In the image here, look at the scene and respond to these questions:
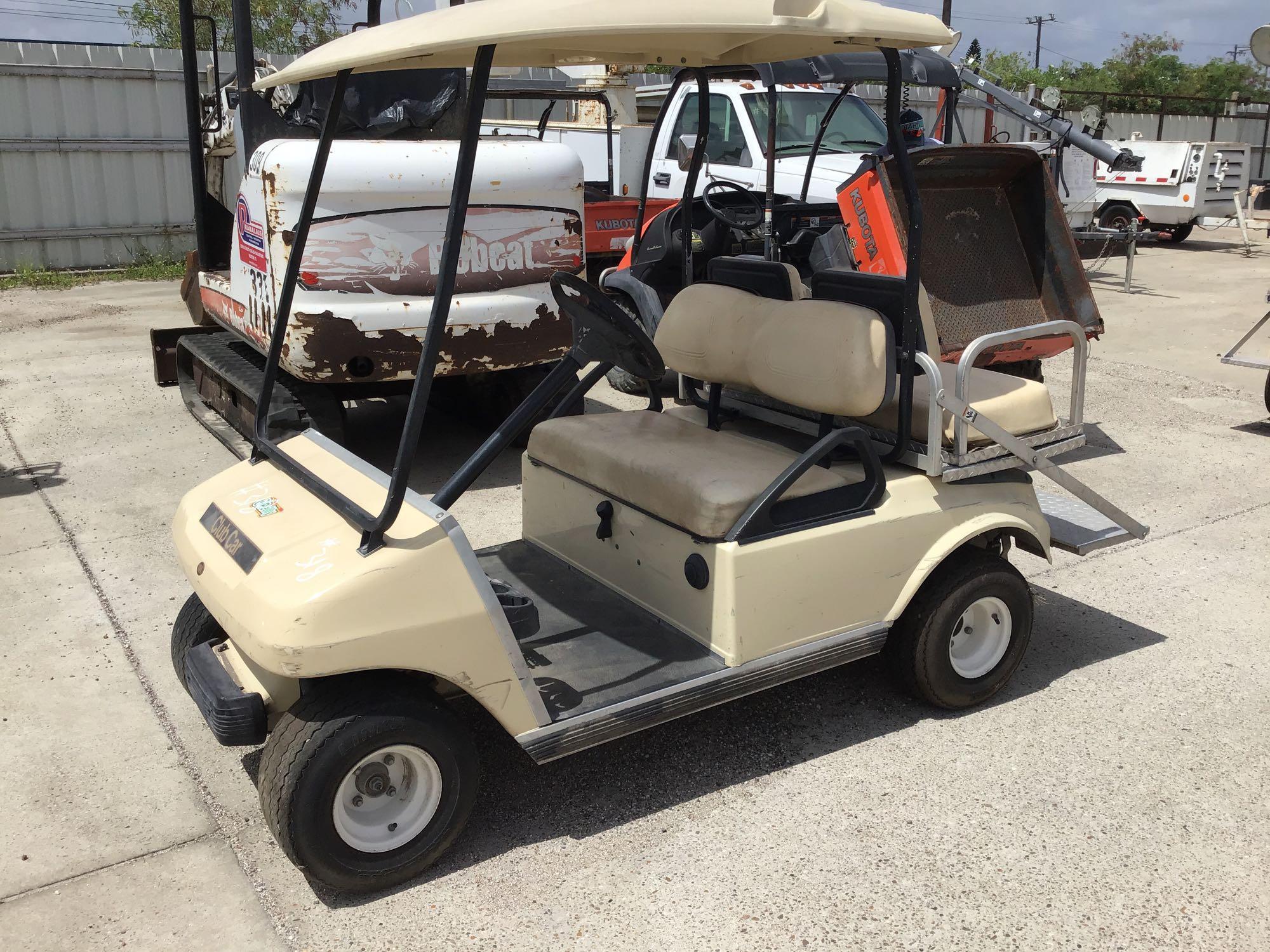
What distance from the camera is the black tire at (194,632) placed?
3305 mm

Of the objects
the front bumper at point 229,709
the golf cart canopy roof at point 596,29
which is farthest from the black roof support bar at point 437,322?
the front bumper at point 229,709

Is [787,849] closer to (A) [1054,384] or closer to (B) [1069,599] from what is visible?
(B) [1069,599]

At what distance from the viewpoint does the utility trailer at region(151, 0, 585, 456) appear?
204 inches

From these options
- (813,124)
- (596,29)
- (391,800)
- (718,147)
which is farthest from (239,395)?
(813,124)

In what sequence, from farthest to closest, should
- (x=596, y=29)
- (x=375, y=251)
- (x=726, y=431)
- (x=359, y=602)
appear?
(x=375, y=251), (x=726, y=431), (x=359, y=602), (x=596, y=29)

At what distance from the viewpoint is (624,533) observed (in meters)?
3.52

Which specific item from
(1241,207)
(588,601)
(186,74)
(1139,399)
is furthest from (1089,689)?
(1241,207)

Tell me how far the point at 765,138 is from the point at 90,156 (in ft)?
30.3

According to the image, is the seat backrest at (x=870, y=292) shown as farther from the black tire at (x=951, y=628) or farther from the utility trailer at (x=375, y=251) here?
the utility trailer at (x=375, y=251)

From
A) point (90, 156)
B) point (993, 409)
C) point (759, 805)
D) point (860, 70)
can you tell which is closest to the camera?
point (759, 805)

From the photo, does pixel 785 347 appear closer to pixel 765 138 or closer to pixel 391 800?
pixel 391 800

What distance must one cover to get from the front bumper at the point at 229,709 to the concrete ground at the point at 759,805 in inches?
14.1

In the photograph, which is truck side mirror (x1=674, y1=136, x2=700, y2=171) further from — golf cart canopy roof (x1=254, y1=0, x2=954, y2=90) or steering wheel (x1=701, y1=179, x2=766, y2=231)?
golf cart canopy roof (x1=254, y1=0, x2=954, y2=90)

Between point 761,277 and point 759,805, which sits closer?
point 759,805
